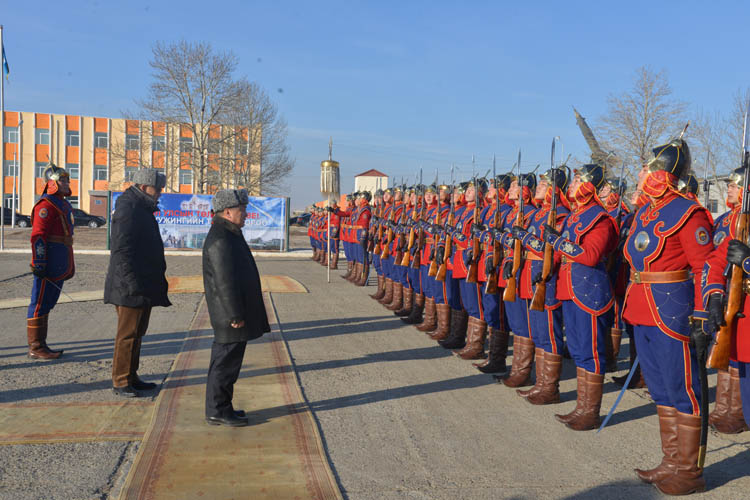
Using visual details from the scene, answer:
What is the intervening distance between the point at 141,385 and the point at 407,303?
5.53 m

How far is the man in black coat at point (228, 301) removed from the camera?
4668 millimetres

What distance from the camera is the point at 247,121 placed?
3788 cm

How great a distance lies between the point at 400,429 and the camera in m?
4.78

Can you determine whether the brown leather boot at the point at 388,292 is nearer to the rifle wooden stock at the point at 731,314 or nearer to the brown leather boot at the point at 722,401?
the brown leather boot at the point at 722,401

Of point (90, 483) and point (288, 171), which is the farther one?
point (288, 171)

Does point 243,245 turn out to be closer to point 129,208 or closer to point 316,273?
point 129,208

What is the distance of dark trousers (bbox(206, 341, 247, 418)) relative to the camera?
468 cm

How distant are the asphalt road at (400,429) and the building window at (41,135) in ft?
171

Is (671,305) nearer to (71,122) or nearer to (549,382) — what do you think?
(549,382)

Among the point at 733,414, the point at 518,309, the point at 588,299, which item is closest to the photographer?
the point at 588,299

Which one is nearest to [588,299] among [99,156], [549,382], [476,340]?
[549,382]

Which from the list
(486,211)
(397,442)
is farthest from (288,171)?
(397,442)

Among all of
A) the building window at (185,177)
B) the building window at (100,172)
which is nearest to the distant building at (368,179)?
the building window at (185,177)

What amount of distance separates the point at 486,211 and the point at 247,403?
3.51 metres
